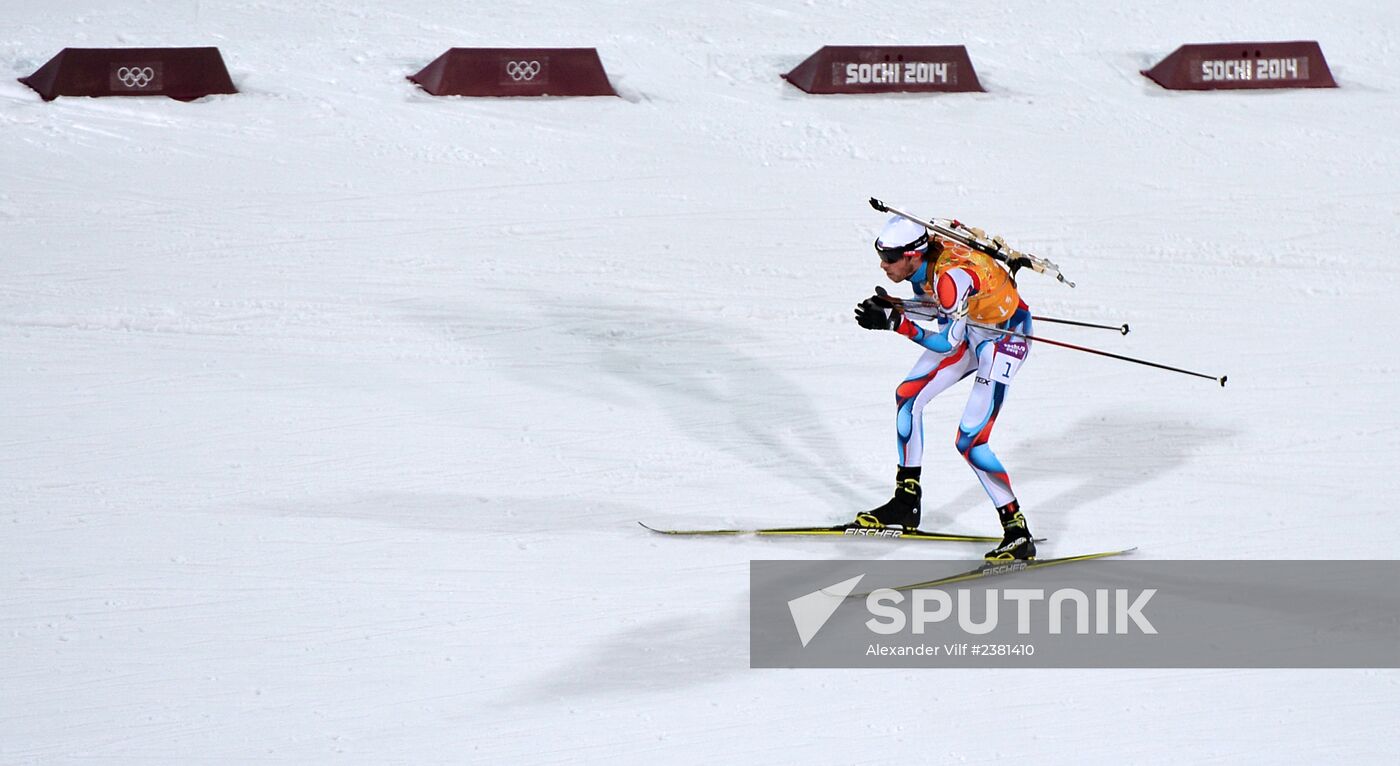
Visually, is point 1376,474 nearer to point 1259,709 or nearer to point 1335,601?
point 1335,601

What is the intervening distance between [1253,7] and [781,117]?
5.22 m

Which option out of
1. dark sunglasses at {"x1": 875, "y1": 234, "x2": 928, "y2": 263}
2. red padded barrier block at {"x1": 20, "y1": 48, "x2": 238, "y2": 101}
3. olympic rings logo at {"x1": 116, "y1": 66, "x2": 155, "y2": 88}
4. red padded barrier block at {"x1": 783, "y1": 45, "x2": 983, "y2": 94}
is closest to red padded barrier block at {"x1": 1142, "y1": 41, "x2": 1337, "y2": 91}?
red padded barrier block at {"x1": 783, "y1": 45, "x2": 983, "y2": 94}

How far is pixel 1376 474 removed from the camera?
8352 mm

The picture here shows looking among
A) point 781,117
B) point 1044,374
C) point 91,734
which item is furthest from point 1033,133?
point 91,734

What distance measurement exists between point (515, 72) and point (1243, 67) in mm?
5980

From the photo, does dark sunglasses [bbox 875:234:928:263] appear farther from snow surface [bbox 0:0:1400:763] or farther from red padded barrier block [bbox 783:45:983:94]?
red padded barrier block [bbox 783:45:983:94]

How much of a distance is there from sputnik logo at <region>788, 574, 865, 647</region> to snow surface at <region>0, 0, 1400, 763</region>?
0.27 meters

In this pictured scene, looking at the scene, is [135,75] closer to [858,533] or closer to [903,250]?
[858,533]

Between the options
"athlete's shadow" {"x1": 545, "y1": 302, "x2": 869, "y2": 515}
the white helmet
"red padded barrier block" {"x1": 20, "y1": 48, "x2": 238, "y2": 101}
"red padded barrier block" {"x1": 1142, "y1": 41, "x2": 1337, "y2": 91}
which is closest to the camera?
the white helmet

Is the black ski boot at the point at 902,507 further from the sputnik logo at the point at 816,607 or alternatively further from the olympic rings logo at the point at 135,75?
the olympic rings logo at the point at 135,75

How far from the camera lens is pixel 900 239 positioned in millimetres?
6855

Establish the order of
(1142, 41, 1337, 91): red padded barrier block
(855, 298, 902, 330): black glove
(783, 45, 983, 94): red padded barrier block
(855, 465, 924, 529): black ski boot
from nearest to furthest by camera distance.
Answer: (855, 298, 902, 330): black glove → (855, 465, 924, 529): black ski boot → (783, 45, 983, 94): red padded barrier block → (1142, 41, 1337, 91): red padded barrier block

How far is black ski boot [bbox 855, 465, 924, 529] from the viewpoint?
7.44 meters

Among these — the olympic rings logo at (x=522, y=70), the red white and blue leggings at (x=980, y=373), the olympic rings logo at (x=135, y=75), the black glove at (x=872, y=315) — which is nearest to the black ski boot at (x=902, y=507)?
the red white and blue leggings at (x=980, y=373)
